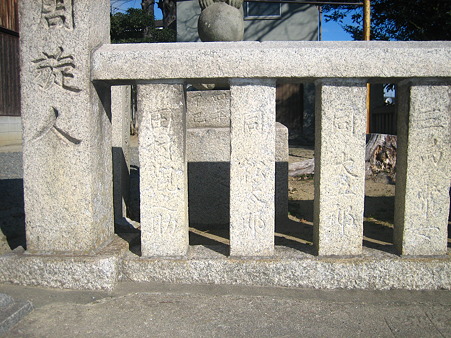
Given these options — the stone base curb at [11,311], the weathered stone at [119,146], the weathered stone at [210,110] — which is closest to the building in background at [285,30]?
the weathered stone at [210,110]

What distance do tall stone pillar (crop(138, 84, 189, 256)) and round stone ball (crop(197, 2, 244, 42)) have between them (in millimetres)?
2362

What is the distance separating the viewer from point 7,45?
9.59 meters

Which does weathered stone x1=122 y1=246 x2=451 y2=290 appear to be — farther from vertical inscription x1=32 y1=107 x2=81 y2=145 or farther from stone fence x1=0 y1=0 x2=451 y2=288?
vertical inscription x1=32 y1=107 x2=81 y2=145

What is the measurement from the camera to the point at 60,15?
8.12 ft

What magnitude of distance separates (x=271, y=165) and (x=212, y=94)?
2.14 m

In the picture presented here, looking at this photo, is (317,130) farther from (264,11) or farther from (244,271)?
(264,11)

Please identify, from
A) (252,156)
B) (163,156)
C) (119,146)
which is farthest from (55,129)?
(119,146)

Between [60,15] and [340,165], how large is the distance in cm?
208

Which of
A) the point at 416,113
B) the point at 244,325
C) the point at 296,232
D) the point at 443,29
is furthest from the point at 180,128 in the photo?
the point at 443,29

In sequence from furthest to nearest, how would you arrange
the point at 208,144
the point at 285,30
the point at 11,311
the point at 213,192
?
1. the point at 285,30
2. the point at 213,192
3. the point at 208,144
4. the point at 11,311

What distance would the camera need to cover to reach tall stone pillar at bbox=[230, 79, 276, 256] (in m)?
2.52

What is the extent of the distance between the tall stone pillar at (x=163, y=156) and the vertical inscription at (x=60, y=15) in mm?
612

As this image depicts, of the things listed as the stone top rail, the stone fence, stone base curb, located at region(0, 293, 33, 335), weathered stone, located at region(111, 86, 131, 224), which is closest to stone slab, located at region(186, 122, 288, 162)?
weathered stone, located at region(111, 86, 131, 224)

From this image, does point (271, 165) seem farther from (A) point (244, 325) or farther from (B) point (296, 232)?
(B) point (296, 232)
